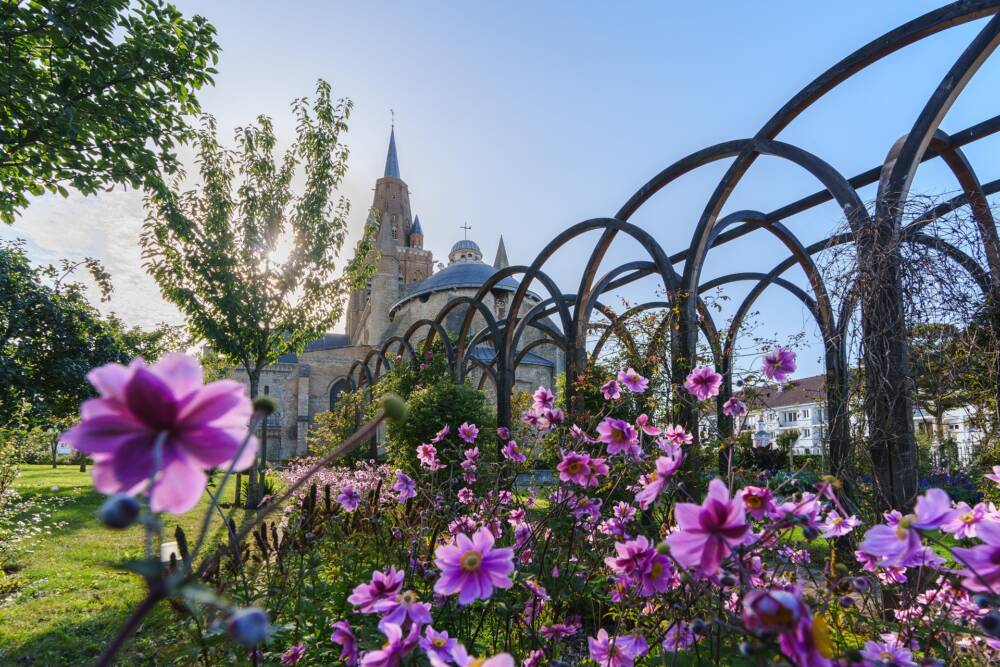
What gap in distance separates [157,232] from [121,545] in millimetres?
4591

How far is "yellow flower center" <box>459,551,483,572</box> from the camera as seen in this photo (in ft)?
3.49

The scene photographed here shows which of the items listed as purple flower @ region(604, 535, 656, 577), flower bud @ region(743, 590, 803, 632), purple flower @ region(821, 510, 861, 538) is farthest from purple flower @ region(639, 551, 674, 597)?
flower bud @ region(743, 590, 803, 632)

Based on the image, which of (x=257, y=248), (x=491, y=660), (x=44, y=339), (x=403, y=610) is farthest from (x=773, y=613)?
(x=44, y=339)

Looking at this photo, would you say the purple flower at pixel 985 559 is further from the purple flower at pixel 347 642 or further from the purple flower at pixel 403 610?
the purple flower at pixel 347 642

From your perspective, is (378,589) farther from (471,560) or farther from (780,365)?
(780,365)

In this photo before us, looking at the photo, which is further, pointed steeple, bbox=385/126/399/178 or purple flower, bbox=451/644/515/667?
pointed steeple, bbox=385/126/399/178

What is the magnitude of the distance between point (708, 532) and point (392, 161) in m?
58.2

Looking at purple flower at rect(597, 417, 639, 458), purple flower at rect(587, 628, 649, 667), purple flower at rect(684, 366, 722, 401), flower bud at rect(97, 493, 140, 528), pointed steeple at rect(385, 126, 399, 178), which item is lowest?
purple flower at rect(587, 628, 649, 667)

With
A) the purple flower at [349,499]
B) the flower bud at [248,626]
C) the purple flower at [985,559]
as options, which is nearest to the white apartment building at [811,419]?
the purple flower at [349,499]

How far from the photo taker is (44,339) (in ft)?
34.2

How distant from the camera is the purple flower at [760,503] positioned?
122cm

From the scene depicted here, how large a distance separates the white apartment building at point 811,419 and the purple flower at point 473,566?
2298mm

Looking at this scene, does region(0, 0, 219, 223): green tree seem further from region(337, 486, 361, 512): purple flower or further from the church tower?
the church tower

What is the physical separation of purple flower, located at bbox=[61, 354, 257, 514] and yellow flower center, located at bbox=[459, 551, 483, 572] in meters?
0.59
